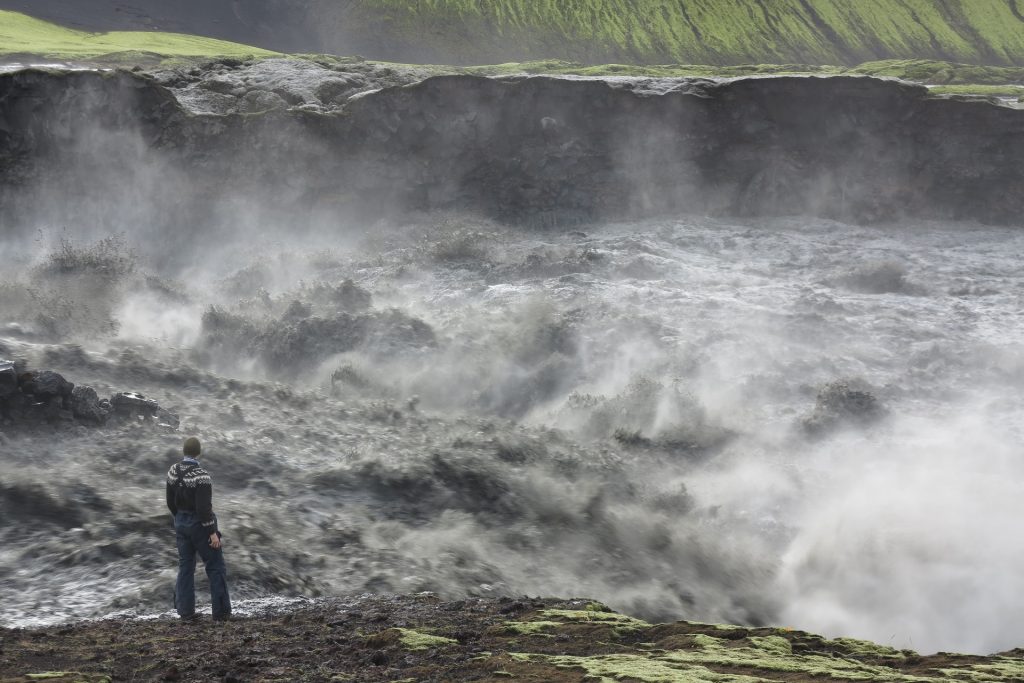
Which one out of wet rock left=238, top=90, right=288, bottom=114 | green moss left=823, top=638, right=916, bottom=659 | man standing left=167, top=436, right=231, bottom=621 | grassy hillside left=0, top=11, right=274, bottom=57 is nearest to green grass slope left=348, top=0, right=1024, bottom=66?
grassy hillside left=0, top=11, right=274, bottom=57

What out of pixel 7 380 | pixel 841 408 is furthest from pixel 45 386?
pixel 841 408

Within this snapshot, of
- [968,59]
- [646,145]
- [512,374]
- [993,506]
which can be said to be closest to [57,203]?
[512,374]

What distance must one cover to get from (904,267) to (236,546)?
23670 millimetres

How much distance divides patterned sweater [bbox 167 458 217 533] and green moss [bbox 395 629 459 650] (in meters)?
2.79

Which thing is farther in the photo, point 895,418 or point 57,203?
point 57,203

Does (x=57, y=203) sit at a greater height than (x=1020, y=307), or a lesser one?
greater

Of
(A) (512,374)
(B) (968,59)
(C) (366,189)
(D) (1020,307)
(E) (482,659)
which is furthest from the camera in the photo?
(B) (968,59)

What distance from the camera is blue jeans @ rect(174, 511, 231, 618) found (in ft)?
35.7

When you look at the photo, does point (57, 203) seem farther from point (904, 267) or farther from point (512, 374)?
point (904, 267)

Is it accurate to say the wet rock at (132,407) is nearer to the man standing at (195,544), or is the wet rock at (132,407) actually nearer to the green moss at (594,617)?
the man standing at (195,544)

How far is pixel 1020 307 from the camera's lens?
27.2 metres

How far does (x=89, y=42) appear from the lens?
79.4 meters

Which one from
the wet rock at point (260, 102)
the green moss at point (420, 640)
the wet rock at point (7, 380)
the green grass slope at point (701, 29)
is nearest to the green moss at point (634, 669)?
the green moss at point (420, 640)

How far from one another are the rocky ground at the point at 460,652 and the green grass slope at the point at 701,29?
102460 mm
